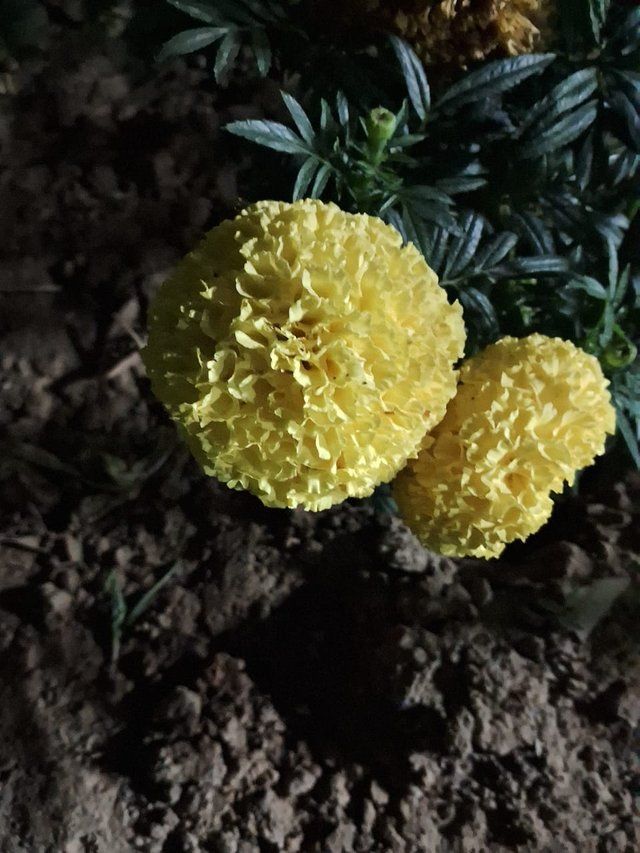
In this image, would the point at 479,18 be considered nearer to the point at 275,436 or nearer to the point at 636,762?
the point at 275,436

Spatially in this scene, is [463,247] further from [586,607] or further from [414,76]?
[586,607]

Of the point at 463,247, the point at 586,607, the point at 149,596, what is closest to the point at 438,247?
the point at 463,247

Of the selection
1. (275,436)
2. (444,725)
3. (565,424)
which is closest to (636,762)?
(444,725)

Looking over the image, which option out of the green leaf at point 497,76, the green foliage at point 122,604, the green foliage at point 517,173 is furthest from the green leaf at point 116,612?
the green leaf at point 497,76

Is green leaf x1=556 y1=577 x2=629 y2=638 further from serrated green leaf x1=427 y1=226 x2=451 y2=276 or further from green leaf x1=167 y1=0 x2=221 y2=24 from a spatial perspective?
green leaf x1=167 y1=0 x2=221 y2=24

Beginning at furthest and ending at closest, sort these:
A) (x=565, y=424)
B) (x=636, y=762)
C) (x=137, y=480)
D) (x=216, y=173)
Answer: (x=216, y=173) < (x=137, y=480) < (x=636, y=762) < (x=565, y=424)

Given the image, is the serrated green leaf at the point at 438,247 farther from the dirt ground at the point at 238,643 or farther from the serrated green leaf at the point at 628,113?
the dirt ground at the point at 238,643

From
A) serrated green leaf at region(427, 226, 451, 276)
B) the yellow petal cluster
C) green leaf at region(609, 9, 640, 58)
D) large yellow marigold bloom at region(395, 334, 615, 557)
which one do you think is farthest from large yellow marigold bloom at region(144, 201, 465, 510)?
green leaf at region(609, 9, 640, 58)
